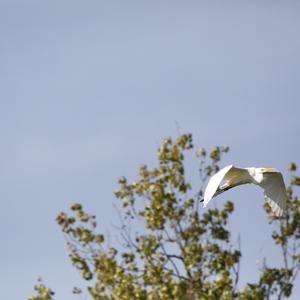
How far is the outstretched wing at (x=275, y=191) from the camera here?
74.4ft

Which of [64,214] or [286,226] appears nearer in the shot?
[64,214]

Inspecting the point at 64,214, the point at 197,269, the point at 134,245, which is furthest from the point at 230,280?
the point at 64,214

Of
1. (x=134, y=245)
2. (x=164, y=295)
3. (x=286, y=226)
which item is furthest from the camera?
(x=286, y=226)

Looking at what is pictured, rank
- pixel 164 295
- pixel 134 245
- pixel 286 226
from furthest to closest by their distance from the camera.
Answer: pixel 286 226, pixel 134 245, pixel 164 295

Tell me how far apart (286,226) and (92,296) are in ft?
17.2

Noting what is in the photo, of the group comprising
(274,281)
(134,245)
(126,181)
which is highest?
(126,181)

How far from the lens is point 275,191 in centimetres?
2270

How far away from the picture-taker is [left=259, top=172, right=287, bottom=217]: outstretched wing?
22.7 metres

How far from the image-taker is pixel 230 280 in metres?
20.3

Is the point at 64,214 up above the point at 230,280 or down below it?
above

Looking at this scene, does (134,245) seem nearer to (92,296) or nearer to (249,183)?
(92,296)

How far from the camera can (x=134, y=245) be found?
69.2 feet

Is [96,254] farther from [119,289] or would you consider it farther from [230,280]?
[230,280]

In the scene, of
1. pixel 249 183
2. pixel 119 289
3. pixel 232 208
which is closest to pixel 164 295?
pixel 119 289
